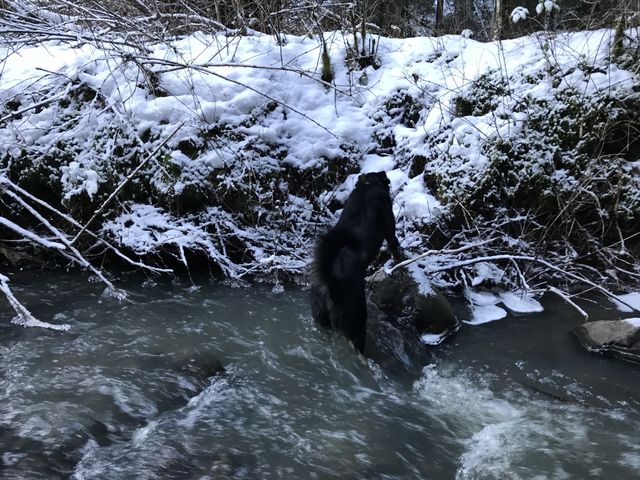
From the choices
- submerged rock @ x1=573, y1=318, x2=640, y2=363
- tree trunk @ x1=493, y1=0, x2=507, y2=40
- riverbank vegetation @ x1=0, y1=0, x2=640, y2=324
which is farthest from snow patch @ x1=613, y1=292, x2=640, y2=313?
tree trunk @ x1=493, y1=0, x2=507, y2=40

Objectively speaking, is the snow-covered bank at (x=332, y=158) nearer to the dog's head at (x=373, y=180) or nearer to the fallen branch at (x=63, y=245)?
the dog's head at (x=373, y=180)

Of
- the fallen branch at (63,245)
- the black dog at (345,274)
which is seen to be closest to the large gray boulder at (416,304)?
the black dog at (345,274)

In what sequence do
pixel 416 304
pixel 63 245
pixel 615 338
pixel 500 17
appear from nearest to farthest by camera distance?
1. pixel 63 245
2. pixel 615 338
3. pixel 416 304
4. pixel 500 17

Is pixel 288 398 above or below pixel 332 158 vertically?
below

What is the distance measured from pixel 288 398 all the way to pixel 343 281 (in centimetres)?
95

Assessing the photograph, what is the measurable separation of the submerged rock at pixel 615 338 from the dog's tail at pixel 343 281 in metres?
2.12

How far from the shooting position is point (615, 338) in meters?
4.10

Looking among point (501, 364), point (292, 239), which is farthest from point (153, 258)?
point (501, 364)

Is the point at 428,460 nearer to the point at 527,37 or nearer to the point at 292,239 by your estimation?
the point at 292,239

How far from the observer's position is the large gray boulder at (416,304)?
15.0 feet

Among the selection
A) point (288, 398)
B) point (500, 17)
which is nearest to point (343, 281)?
point (288, 398)

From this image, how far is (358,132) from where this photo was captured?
6.45 meters

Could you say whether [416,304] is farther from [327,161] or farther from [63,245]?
[63,245]

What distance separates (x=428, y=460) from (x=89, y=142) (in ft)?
17.6
